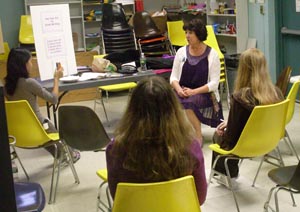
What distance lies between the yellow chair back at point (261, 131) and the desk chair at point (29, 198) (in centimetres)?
130

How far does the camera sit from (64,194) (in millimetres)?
3744

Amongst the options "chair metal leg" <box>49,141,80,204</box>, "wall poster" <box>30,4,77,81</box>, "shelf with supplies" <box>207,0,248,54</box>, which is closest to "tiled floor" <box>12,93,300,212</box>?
"chair metal leg" <box>49,141,80,204</box>

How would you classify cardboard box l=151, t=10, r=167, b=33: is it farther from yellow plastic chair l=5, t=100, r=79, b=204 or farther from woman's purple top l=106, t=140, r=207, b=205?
woman's purple top l=106, t=140, r=207, b=205

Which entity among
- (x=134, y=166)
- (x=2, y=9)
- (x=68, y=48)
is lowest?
(x=134, y=166)

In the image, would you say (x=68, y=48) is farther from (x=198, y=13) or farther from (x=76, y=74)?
(x=198, y=13)

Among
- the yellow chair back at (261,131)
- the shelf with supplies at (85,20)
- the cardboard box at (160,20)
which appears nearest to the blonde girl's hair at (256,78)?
the yellow chair back at (261,131)

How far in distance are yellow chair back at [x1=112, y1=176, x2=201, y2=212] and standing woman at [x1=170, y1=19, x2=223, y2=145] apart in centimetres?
248

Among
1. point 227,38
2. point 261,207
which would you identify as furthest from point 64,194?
point 227,38

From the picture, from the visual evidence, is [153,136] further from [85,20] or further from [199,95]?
[85,20]

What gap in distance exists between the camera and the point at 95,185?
3887 mm

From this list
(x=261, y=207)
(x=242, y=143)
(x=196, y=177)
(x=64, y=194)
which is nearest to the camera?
(x=196, y=177)

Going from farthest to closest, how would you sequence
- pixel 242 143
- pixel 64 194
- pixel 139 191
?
pixel 64 194
pixel 242 143
pixel 139 191

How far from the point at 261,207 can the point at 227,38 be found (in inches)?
181

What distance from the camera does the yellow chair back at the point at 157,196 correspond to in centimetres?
190
